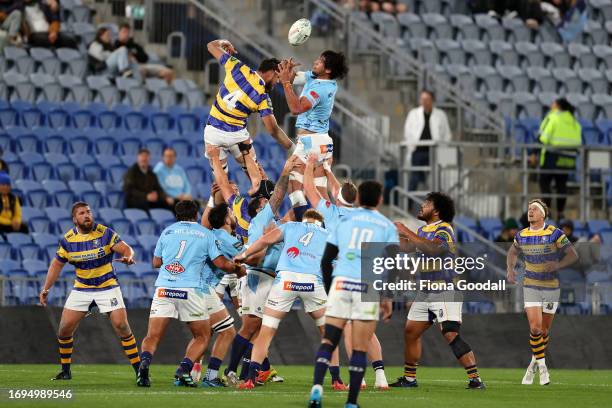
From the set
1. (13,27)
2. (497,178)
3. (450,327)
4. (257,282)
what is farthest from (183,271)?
(13,27)

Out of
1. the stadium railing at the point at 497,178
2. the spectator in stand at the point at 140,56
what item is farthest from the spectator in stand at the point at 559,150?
the spectator in stand at the point at 140,56

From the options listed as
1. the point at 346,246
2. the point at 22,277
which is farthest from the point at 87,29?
the point at 346,246

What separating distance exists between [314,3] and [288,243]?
16.3 metres

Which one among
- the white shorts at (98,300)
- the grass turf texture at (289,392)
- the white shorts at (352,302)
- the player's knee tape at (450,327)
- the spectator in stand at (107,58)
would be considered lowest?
the grass turf texture at (289,392)

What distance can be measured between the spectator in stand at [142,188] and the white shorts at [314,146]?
7863 mm

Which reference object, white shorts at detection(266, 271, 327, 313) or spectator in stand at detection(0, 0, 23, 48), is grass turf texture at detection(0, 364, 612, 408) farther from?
spectator in stand at detection(0, 0, 23, 48)

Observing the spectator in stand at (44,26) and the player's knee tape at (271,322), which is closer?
the player's knee tape at (271,322)

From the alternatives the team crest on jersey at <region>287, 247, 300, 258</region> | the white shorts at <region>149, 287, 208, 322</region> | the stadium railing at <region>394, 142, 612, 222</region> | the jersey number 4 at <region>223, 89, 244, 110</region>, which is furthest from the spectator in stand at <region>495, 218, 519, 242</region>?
the team crest on jersey at <region>287, 247, 300, 258</region>

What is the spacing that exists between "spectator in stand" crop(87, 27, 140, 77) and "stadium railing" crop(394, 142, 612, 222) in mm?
5818

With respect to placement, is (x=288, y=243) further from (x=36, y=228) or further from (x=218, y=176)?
(x=36, y=228)

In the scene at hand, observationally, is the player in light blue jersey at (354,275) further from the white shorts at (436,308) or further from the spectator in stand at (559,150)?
the spectator in stand at (559,150)

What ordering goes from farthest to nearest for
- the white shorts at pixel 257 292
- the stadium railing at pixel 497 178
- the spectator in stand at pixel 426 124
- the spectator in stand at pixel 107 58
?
1. the spectator in stand at pixel 107 58
2. the spectator in stand at pixel 426 124
3. the stadium railing at pixel 497 178
4. the white shorts at pixel 257 292

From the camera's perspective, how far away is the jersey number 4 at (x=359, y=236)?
44.8ft

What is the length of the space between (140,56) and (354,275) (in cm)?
1685
